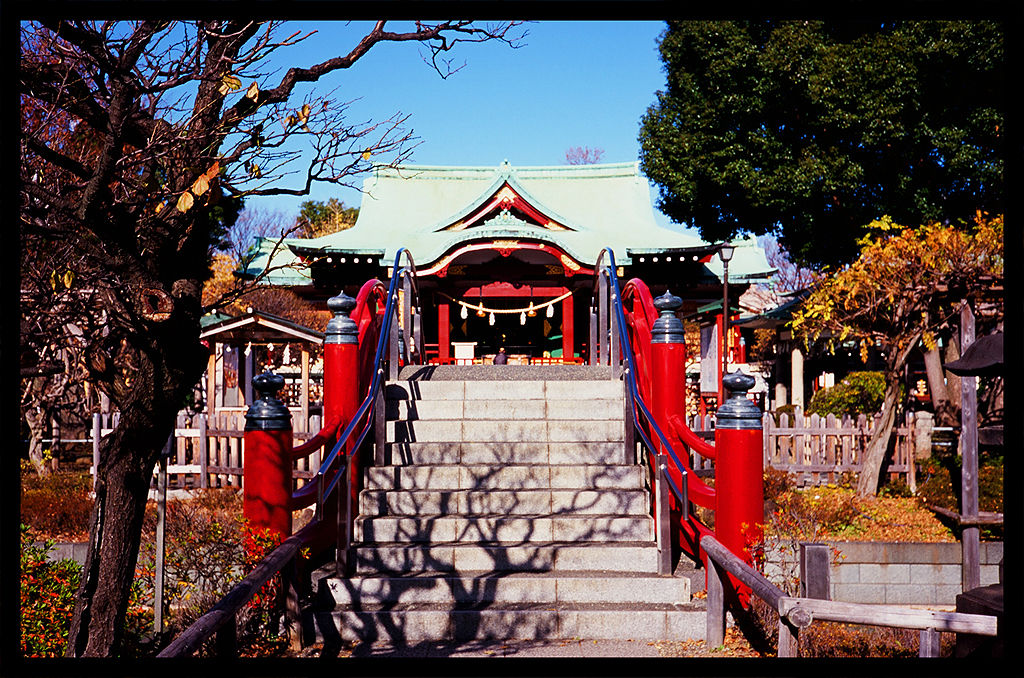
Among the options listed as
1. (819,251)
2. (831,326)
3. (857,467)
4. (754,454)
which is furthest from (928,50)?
(754,454)

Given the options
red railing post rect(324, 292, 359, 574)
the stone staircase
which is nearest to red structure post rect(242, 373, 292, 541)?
the stone staircase

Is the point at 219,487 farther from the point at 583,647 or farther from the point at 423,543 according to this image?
the point at 583,647

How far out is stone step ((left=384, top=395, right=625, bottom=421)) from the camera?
760 centimetres

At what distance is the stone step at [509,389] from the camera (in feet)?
26.2

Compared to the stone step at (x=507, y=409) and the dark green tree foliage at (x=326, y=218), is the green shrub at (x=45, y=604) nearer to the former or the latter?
the stone step at (x=507, y=409)

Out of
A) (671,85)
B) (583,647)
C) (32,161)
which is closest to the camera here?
(583,647)

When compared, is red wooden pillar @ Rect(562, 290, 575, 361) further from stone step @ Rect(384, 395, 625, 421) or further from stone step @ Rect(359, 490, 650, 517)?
stone step @ Rect(359, 490, 650, 517)

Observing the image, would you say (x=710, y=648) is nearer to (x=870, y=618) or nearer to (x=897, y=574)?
(x=870, y=618)

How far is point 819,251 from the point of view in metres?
22.2

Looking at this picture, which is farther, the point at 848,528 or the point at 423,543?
the point at 848,528

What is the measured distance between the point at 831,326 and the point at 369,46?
1015 cm

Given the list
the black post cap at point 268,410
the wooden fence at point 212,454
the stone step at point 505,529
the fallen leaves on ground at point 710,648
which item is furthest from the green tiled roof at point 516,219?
the fallen leaves on ground at point 710,648

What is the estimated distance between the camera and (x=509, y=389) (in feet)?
26.4

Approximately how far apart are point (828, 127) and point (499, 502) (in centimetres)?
1790
